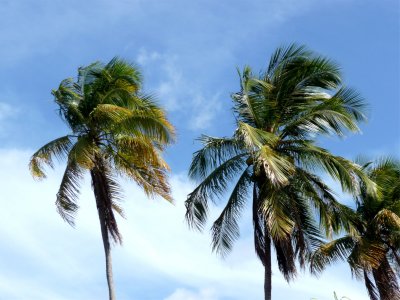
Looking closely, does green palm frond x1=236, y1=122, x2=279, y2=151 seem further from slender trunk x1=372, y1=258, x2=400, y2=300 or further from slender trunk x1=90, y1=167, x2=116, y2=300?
slender trunk x1=372, y1=258, x2=400, y2=300

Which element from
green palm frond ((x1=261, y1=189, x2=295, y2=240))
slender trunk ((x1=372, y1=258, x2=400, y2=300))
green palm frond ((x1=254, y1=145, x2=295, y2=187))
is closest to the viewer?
green palm frond ((x1=254, y1=145, x2=295, y2=187))

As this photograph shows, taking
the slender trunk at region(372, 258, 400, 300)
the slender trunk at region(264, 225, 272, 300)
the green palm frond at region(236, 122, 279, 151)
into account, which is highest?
the green palm frond at region(236, 122, 279, 151)

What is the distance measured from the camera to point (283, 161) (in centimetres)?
2080

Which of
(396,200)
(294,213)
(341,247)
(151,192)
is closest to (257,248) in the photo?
(294,213)

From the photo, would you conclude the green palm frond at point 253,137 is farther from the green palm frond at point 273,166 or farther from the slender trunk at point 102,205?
the slender trunk at point 102,205

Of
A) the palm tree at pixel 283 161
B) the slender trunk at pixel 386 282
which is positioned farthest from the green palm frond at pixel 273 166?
Result: the slender trunk at pixel 386 282

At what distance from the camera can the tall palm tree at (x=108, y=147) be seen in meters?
21.8

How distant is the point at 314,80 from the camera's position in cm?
2330

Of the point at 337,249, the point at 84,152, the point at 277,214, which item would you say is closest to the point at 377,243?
the point at 337,249

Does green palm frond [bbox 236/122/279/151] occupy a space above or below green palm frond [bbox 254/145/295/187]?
above

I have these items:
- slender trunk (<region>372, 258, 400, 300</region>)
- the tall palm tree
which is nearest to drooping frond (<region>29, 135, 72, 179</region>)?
the tall palm tree

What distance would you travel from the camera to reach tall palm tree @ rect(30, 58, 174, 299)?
71.4 ft

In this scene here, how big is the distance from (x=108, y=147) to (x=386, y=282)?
35.7 feet

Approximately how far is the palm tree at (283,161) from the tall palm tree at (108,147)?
149 cm
